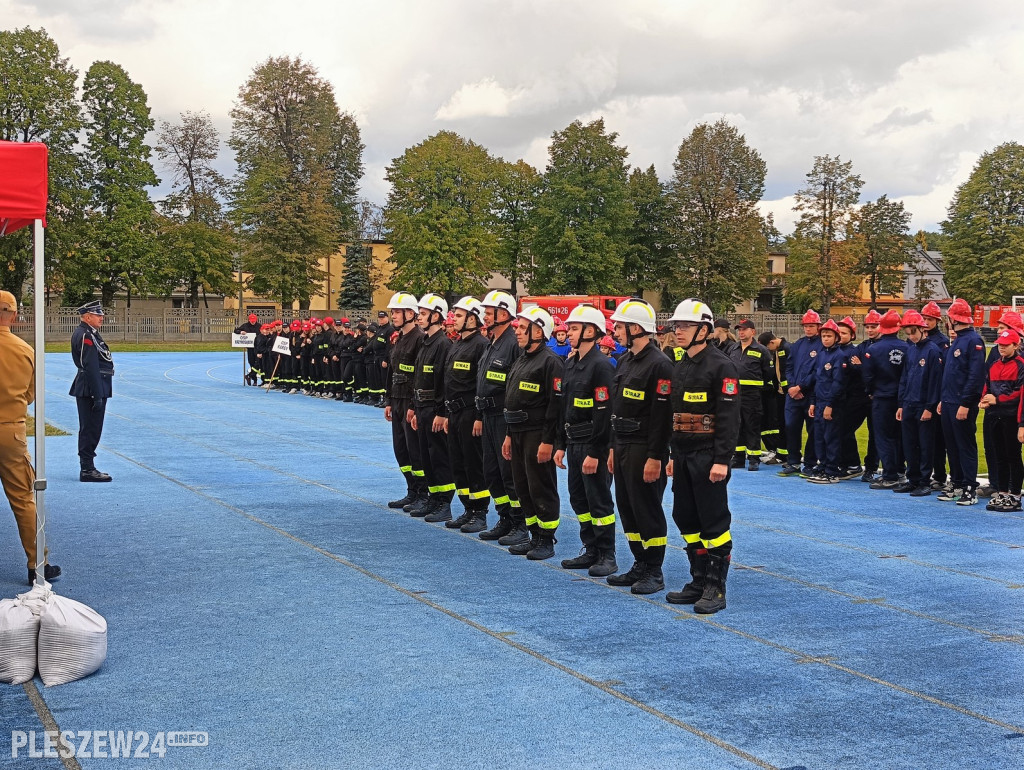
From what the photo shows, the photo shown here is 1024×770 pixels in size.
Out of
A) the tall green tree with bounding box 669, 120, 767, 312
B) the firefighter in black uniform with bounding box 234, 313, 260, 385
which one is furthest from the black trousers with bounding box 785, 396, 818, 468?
the tall green tree with bounding box 669, 120, 767, 312

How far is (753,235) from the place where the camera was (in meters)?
72.3

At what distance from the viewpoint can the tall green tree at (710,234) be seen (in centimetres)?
7112

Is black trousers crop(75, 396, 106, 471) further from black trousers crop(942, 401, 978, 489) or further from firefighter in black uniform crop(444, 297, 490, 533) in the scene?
black trousers crop(942, 401, 978, 489)

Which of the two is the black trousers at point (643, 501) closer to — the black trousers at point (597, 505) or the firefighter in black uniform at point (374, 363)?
the black trousers at point (597, 505)

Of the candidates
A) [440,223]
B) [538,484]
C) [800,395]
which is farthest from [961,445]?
[440,223]

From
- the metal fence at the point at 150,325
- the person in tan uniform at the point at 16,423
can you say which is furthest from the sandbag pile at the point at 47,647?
the metal fence at the point at 150,325

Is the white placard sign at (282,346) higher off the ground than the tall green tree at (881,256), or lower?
lower

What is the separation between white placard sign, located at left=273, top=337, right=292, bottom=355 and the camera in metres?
28.2

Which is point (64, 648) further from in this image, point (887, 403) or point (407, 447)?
point (887, 403)

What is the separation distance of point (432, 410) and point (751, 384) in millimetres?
6666

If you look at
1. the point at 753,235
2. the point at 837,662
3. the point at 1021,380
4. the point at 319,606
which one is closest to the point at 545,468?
the point at 319,606

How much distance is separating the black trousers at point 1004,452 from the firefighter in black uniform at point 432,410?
21.2 feet

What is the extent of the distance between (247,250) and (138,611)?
6223 cm

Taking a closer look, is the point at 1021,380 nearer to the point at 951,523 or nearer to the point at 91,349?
the point at 951,523
